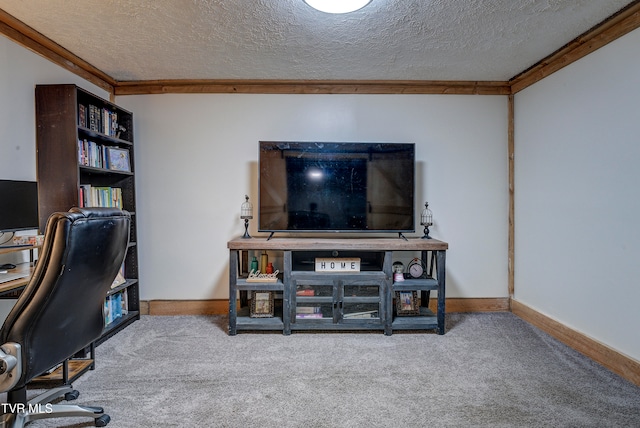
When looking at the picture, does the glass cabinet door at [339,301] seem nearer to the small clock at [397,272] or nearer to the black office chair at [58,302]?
the small clock at [397,272]

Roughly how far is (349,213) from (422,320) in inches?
42.6

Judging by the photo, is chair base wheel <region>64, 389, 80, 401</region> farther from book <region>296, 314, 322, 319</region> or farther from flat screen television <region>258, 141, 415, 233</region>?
flat screen television <region>258, 141, 415, 233</region>

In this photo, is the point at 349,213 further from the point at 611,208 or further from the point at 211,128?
the point at 611,208

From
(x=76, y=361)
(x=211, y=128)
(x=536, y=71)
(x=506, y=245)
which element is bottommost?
(x=76, y=361)

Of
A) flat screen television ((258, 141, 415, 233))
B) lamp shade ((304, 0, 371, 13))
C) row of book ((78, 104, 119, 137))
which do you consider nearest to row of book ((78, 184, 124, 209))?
row of book ((78, 104, 119, 137))

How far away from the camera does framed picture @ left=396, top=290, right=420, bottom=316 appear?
2.88 m

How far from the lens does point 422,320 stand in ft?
9.24

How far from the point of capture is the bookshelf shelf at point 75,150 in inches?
93.3

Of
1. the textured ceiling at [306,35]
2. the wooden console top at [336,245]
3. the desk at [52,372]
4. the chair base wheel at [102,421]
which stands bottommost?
the chair base wheel at [102,421]

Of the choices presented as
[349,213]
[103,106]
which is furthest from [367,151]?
[103,106]

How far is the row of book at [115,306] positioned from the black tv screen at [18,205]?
0.93 m

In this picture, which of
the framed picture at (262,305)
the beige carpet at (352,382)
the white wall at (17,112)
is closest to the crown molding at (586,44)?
the beige carpet at (352,382)

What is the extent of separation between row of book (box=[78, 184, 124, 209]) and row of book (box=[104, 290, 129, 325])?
780mm

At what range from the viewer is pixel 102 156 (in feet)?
9.14
